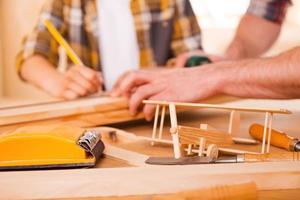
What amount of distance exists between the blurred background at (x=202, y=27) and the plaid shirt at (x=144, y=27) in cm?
5

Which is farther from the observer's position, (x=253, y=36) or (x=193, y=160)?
(x=253, y=36)

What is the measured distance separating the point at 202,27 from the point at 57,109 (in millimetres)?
751

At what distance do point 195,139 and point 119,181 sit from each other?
11cm

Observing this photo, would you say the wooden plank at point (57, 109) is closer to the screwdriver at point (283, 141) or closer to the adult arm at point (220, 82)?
the adult arm at point (220, 82)

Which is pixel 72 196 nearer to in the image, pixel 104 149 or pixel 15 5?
pixel 104 149

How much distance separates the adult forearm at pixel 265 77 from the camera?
1.61ft

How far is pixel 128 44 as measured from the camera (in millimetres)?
1192

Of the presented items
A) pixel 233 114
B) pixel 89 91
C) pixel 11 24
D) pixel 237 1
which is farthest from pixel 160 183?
pixel 11 24

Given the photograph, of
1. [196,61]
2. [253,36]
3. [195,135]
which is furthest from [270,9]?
[195,135]

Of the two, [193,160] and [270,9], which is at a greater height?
[270,9]

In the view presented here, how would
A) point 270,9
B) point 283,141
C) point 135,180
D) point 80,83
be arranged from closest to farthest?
point 135,180 < point 283,141 < point 80,83 < point 270,9

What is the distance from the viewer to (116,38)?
1.17 m

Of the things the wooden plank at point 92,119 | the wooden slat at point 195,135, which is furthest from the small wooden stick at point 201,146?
the wooden plank at point 92,119

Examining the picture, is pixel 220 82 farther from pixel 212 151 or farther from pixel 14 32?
pixel 14 32
